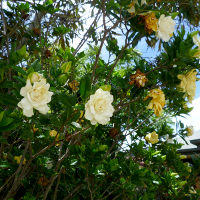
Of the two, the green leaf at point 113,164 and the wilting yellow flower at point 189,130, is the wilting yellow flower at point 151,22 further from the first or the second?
the wilting yellow flower at point 189,130

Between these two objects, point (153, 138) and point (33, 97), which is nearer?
point (33, 97)

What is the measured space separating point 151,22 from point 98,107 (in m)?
0.76

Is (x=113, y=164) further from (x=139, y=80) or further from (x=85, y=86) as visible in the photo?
(x=85, y=86)

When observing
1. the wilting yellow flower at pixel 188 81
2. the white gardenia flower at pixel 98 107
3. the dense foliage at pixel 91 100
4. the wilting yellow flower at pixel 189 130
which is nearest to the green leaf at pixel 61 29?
the dense foliage at pixel 91 100

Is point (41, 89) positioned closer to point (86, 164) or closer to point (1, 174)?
point (86, 164)

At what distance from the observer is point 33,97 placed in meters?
0.85

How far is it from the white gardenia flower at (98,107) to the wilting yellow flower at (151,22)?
2.14 ft

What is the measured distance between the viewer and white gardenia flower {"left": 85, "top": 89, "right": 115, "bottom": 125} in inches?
37.6

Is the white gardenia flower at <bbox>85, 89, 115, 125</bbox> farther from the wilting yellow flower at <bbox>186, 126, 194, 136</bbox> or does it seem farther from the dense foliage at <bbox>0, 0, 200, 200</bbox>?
the wilting yellow flower at <bbox>186, 126, 194, 136</bbox>

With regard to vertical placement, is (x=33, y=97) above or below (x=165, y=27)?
below

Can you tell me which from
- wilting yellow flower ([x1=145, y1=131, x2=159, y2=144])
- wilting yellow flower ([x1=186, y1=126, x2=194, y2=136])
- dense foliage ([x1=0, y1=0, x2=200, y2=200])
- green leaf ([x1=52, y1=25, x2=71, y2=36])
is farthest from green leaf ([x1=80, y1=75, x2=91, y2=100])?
wilting yellow flower ([x1=186, y1=126, x2=194, y2=136])

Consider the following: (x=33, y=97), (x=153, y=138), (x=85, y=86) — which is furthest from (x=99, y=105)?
(x=153, y=138)

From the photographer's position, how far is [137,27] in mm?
1542

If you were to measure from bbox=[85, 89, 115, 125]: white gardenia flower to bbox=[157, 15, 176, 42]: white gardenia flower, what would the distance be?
63 cm
